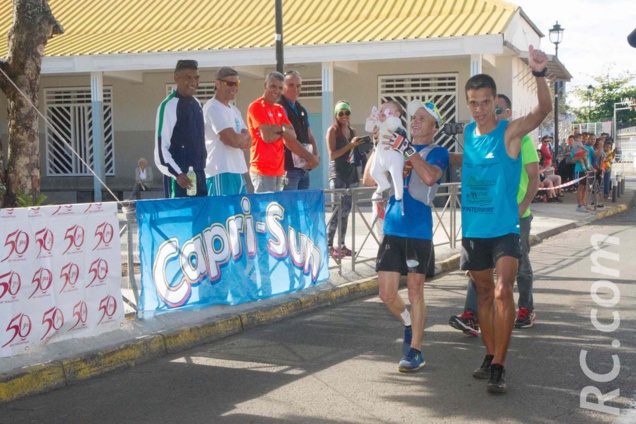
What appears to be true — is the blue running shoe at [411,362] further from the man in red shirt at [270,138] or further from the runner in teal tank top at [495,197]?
the man in red shirt at [270,138]

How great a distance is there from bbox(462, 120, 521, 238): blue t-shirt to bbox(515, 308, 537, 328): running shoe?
2087 mm

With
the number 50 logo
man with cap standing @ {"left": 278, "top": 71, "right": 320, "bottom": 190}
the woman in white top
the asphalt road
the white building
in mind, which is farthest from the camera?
the woman in white top

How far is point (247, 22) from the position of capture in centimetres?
2425

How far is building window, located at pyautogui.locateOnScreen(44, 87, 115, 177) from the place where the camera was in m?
26.4

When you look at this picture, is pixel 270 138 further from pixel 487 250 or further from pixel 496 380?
pixel 496 380

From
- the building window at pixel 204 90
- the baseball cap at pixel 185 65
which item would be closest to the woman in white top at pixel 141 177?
the building window at pixel 204 90

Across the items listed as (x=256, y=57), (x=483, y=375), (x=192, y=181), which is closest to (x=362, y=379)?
(x=483, y=375)

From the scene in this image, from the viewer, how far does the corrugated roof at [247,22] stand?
2098 centimetres

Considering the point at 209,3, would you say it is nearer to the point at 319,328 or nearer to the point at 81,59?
the point at 81,59

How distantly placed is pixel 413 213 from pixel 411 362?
107cm

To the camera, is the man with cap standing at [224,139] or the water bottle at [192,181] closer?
the water bottle at [192,181]

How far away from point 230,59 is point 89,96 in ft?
21.5

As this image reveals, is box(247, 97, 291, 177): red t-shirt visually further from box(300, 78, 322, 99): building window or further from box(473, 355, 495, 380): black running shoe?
box(300, 78, 322, 99): building window

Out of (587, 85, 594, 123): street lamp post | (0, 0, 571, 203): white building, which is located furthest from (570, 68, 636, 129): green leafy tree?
(0, 0, 571, 203): white building
